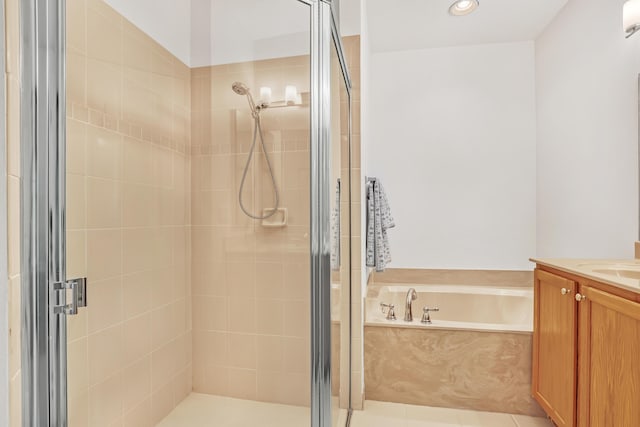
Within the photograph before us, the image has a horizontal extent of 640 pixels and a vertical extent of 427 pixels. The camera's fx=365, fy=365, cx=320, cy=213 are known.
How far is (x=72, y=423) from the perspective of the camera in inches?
27.3

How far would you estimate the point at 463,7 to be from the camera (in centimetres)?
254

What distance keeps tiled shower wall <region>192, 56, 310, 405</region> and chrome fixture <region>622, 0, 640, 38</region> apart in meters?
1.76

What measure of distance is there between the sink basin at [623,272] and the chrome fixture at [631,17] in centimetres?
117

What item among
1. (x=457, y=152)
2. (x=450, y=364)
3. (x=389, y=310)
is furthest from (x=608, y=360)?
(x=457, y=152)

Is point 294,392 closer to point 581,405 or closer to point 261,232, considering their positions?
point 261,232

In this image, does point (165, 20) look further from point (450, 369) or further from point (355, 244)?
point (450, 369)

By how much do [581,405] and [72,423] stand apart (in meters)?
1.72

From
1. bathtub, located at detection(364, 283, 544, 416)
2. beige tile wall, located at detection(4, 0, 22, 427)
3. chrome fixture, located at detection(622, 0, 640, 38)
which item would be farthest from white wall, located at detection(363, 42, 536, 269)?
beige tile wall, located at detection(4, 0, 22, 427)

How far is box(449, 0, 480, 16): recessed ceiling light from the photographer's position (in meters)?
2.50

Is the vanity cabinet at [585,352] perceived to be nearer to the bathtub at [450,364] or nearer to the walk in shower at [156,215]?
the bathtub at [450,364]

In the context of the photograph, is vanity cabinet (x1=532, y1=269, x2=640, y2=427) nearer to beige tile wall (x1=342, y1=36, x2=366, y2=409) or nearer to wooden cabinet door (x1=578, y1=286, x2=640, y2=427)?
wooden cabinet door (x1=578, y1=286, x2=640, y2=427)

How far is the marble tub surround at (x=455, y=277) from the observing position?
301cm

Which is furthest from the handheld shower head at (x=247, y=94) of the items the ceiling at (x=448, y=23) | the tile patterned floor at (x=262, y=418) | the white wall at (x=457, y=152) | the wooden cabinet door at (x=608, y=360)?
the white wall at (x=457, y=152)

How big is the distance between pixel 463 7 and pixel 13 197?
2824 millimetres
